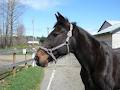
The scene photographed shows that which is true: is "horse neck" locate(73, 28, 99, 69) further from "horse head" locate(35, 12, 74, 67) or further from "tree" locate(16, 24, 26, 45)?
"tree" locate(16, 24, 26, 45)

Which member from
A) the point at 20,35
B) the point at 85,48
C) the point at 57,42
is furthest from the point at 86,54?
the point at 20,35

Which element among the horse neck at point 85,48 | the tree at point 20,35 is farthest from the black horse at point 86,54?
the tree at point 20,35

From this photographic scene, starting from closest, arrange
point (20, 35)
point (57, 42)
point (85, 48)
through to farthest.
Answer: point (57, 42) < point (85, 48) < point (20, 35)

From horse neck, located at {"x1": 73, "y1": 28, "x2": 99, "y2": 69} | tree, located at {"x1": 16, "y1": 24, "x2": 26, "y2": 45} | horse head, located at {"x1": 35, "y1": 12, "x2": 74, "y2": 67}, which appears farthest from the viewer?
tree, located at {"x1": 16, "y1": 24, "x2": 26, "y2": 45}

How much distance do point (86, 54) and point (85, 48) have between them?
4.6 inches

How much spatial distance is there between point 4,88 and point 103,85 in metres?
6.22

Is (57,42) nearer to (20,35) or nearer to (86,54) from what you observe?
(86,54)

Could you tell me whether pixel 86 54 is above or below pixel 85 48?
below

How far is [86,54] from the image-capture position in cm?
622

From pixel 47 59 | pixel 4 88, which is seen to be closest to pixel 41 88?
pixel 4 88

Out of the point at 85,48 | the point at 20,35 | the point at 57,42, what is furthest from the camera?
the point at 20,35

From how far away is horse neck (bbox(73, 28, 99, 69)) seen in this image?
6.08 m

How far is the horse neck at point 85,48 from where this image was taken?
6082 millimetres

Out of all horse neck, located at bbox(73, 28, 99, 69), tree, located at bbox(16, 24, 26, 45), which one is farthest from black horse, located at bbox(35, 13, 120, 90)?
tree, located at bbox(16, 24, 26, 45)
